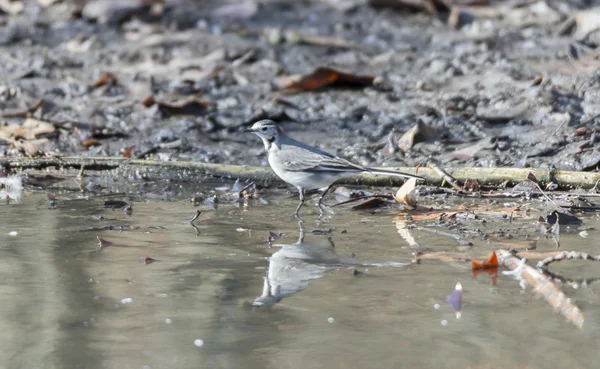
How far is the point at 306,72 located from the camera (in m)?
10.0

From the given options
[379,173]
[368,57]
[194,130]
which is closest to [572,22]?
[368,57]

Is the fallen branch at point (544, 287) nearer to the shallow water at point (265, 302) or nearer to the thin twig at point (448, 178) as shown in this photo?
the shallow water at point (265, 302)

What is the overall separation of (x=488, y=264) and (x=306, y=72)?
6111 mm

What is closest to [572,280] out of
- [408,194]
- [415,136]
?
[408,194]

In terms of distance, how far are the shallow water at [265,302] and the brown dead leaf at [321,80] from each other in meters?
4.06

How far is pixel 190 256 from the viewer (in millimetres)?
4570

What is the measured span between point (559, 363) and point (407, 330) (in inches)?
22.9

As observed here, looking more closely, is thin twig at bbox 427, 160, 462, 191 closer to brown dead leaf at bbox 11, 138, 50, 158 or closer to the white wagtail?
the white wagtail

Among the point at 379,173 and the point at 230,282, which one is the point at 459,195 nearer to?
the point at 379,173

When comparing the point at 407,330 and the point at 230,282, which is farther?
the point at 230,282

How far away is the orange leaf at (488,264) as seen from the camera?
417 cm

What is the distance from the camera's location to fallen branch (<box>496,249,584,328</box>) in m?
3.52

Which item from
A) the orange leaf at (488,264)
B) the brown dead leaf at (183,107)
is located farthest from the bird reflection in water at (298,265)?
the brown dead leaf at (183,107)

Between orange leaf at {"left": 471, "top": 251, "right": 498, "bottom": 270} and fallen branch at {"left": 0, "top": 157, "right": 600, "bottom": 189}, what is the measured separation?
1.99 m
